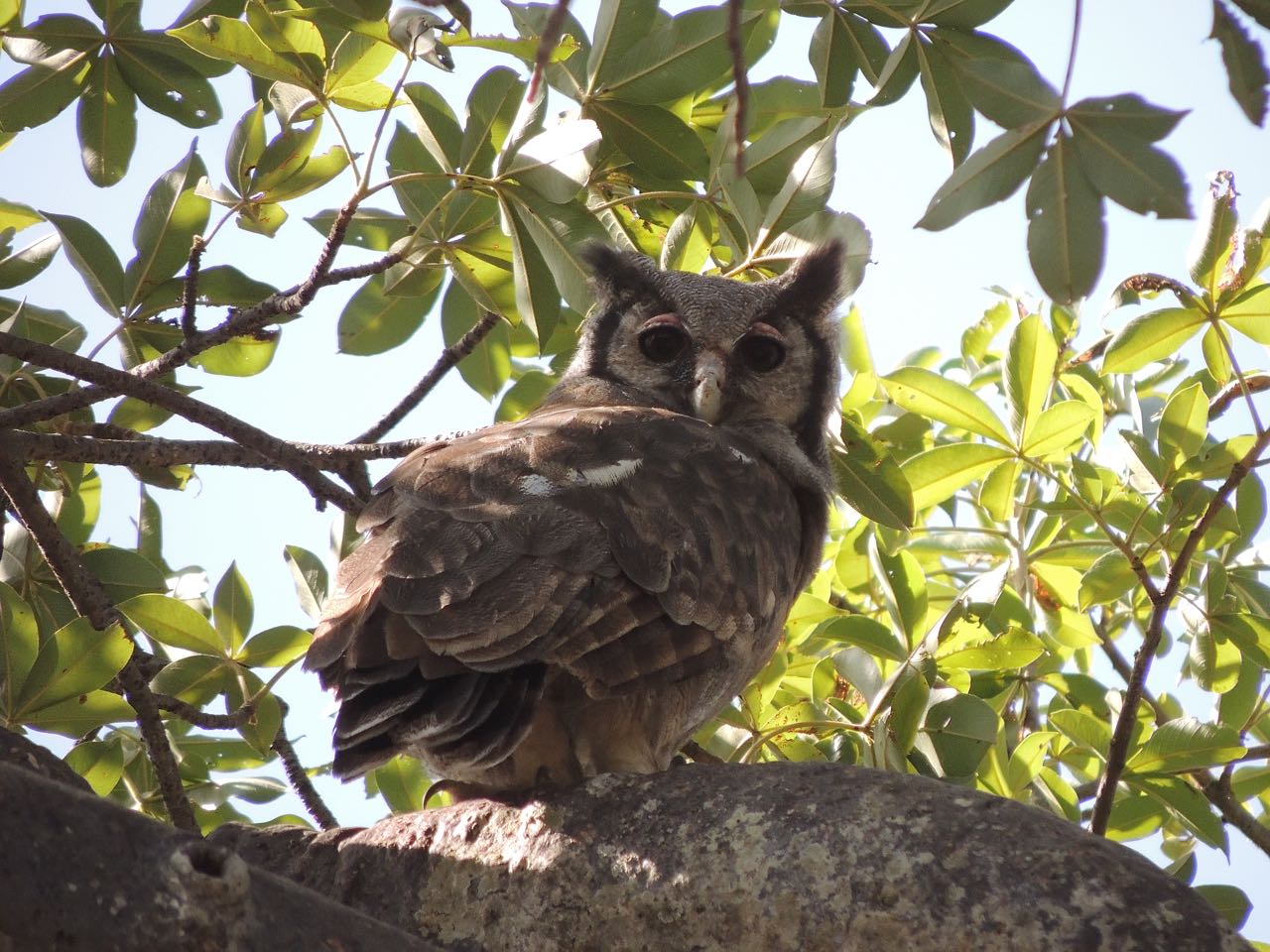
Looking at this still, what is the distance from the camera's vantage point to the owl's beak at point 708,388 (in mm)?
3971

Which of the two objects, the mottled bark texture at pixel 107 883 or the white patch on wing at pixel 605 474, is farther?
the white patch on wing at pixel 605 474

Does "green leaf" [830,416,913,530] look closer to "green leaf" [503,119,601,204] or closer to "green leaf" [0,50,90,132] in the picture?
"green leaf" [503,119,601,204]

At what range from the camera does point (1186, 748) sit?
3.25 metres

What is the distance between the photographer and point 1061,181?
2.26 metres

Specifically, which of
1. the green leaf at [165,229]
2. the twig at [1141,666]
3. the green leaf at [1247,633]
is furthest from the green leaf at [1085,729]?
the green leaf at [165,229]

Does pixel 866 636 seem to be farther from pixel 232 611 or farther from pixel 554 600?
pixel 232 611

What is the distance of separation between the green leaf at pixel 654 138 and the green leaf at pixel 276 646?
158 centimetres

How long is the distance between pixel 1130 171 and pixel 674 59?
4.55 ft

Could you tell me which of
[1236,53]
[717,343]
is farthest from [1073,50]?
[717,343]

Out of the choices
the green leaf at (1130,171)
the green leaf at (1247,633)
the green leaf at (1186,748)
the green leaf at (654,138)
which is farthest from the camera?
the green leaf at (1247,633)

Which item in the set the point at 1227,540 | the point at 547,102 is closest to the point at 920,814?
the point at 547,102

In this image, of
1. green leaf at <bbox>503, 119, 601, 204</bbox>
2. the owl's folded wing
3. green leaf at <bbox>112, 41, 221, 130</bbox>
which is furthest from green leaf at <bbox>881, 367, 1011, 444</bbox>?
green leaf at <bbox>112, 41, 221, 130</bbox>

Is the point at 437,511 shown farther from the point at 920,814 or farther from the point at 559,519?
the point at 920,814

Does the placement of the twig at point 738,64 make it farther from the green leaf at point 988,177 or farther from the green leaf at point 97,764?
the green leaf at point 97,764
